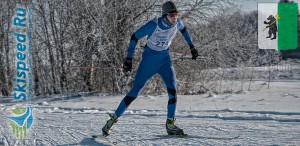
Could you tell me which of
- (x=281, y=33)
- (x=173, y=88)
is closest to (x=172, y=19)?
(x=173, y=88)

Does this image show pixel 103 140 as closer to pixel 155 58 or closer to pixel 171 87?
pixel 171 87

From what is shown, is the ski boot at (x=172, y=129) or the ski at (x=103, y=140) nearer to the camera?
the ski at (x=103, y=140)

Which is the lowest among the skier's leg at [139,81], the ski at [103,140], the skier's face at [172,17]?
the ski at [103,140]

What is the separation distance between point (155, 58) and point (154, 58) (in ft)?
0.04

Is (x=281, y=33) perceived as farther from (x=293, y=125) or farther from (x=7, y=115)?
(x=7, y=115)

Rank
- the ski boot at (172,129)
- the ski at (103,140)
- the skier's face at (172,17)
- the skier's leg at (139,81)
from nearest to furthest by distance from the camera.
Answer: the ski at (103,140)
the skier's face at (172,17)
the skier's leg at (139,81)
the ski boot at (172,129)

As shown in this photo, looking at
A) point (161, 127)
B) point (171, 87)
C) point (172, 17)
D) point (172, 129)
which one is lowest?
point (161, 127)

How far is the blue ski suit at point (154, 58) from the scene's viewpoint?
4797mm

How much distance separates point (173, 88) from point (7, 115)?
413 cm

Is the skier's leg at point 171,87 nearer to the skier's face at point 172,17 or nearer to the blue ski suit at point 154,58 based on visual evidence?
the blue ski suit at point 154,58

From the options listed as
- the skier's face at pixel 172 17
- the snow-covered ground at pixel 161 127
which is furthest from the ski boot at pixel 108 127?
the skier's face at pixel 172 17

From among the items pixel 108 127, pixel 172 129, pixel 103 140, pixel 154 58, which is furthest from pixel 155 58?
pixel 103 140

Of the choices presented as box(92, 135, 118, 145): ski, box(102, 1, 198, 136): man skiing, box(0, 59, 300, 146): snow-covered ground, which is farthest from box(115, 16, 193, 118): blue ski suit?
box(0, 59, 300, 146): snow-covered ground

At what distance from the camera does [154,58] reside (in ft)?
16.2
